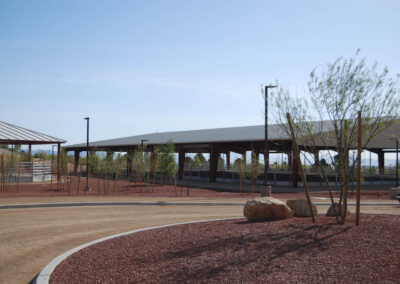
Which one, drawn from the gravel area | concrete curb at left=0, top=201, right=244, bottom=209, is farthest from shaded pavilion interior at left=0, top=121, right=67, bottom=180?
concrete curb at left=0, top=201, right=244, bottom=209

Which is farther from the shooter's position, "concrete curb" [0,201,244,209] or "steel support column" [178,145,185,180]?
"steel support column" [178,145,185,180]

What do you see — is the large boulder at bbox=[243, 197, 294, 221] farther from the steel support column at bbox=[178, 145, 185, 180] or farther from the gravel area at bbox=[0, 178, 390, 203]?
the steel support column at bbox=[178, 145, 185, 180]

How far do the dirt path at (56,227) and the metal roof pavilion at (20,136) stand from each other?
18171 millimetres

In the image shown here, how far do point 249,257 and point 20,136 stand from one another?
3067cm

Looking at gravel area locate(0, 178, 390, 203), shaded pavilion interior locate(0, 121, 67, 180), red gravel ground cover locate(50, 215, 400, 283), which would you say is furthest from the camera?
shaded pavilion interior locate(0, 121, 67, 180)

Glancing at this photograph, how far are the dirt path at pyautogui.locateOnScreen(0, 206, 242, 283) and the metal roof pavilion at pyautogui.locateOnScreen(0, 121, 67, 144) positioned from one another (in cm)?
1817

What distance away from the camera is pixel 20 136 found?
33.1 m

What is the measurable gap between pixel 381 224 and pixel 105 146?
47.4 m

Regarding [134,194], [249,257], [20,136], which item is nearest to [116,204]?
[134,194]

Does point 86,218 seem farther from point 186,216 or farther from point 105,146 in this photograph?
point 105,146

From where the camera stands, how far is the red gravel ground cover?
612 cm

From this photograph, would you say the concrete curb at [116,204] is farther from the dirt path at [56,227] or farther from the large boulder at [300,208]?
the large boulder at [300,208]

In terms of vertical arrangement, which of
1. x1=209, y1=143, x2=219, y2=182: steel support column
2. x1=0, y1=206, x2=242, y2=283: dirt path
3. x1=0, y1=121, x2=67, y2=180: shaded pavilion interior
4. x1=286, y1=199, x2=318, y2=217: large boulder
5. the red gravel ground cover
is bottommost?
x1=0, y1=206, x2=242, y2=283: dirt path

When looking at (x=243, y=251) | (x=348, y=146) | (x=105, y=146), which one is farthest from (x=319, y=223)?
(x=105, y=146)
